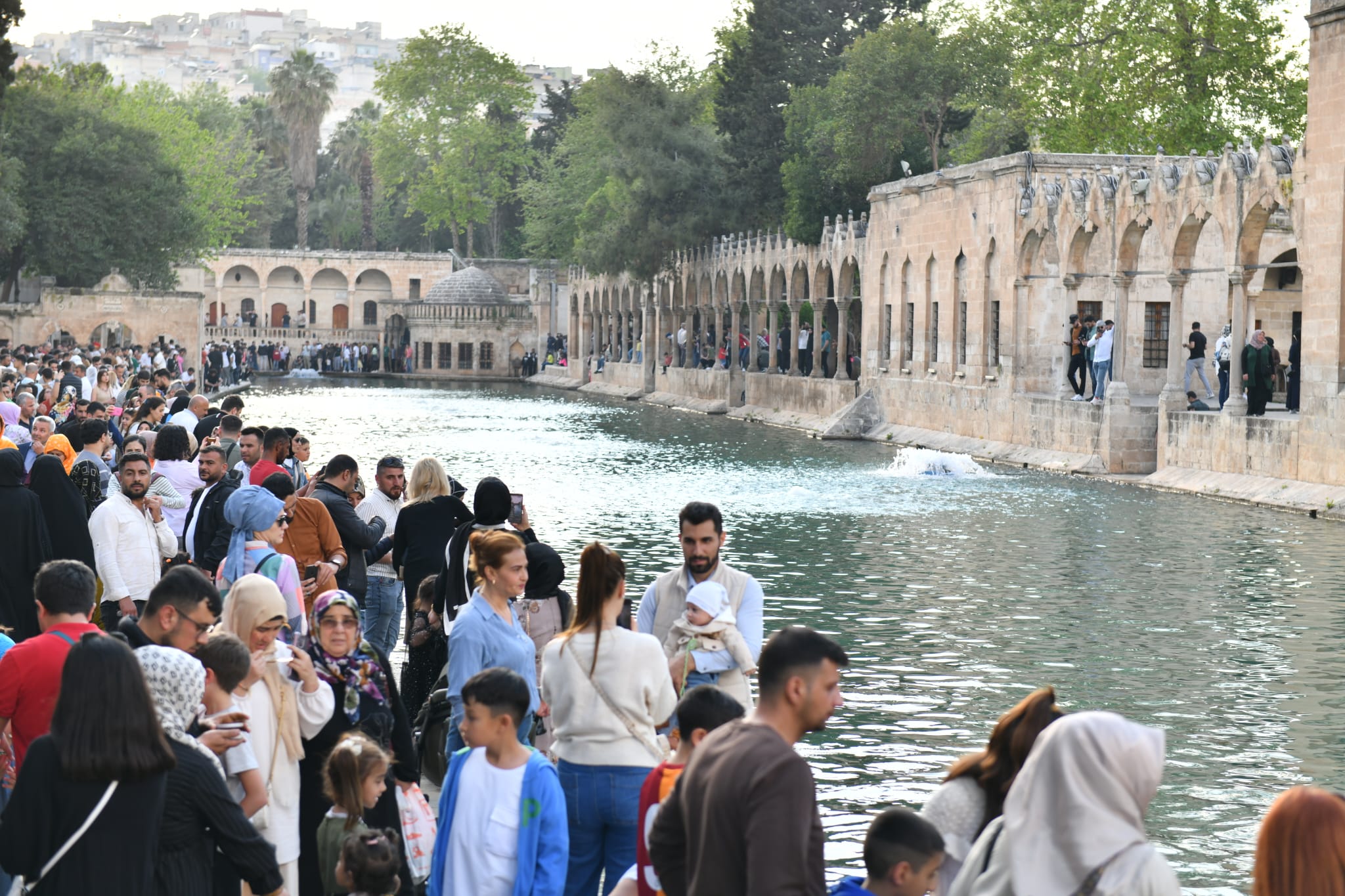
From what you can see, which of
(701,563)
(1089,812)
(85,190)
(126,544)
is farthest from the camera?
(85,190)

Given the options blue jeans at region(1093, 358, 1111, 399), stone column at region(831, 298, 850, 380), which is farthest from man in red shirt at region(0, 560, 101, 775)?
stone column at region(831, 298, 850, 380)

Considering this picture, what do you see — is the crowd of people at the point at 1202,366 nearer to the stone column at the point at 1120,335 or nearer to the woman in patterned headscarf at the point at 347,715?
the stone column at the point at 1120,335

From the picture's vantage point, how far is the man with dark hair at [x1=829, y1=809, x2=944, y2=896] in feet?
13.6

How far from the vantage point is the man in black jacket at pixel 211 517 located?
30.8ft

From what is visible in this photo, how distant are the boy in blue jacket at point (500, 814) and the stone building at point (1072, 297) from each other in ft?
60.5

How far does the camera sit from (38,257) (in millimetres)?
52500

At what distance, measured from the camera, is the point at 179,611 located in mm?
5785

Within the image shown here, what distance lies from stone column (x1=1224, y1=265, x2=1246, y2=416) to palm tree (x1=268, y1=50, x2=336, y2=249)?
262ft

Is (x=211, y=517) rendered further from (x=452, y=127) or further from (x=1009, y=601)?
(x=452, y=127)

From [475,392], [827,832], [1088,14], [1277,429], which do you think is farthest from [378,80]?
[827,832]

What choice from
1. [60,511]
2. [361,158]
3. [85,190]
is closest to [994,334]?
[60,511]

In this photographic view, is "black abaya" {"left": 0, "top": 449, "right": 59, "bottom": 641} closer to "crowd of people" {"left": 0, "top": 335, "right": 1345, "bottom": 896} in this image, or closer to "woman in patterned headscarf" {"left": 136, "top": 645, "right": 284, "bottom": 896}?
"crowd of people" {"left": 0, "top": 335, "right": 1345, "bottom": 896}

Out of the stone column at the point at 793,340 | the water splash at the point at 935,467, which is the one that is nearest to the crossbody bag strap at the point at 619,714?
the water splash at the point at 935,467

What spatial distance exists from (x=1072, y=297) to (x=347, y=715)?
2682 cm
